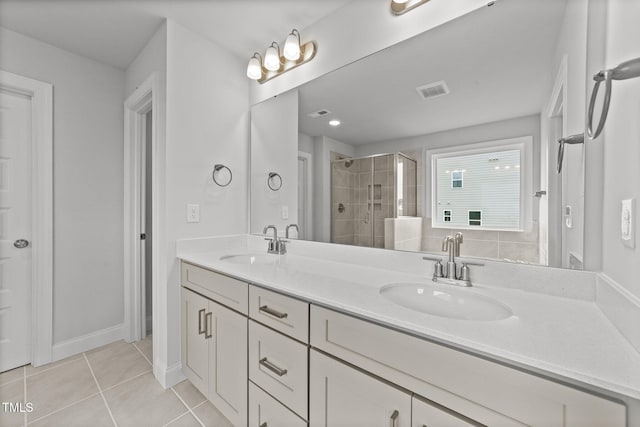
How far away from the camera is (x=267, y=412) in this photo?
1.16m

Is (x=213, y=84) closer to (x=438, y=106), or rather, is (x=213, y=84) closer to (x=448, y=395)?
(x=438, y=106)

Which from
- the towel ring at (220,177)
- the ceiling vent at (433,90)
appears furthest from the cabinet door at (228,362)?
the ceiling vent at (433,90)

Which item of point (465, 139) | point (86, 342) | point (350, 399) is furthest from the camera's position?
point (86, 342)

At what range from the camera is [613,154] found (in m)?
0.76

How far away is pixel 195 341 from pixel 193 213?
32.1 inches

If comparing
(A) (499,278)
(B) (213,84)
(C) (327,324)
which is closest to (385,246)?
(A) (499,278)

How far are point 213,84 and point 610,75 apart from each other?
2098 mm

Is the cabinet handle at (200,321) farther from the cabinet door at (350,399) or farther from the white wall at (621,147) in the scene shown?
the white wall at (621,147)

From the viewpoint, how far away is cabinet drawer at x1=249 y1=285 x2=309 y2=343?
39.6 inches

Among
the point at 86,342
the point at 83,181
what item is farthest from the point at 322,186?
the point at 86,342

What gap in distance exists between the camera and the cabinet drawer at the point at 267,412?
41.4 inches

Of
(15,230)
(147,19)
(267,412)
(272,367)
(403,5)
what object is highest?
(147,19)

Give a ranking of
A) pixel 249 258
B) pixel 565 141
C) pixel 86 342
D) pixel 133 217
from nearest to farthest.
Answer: pixel 565 141
pixel 249 258
pixel 86 342
pixel 133 217

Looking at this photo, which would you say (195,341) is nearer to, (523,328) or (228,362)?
(228,362)
